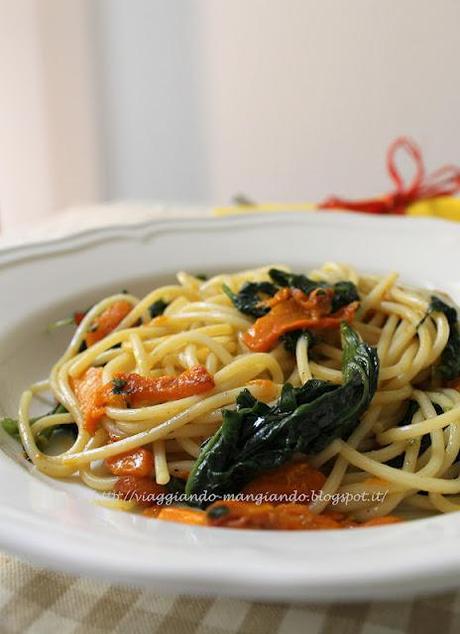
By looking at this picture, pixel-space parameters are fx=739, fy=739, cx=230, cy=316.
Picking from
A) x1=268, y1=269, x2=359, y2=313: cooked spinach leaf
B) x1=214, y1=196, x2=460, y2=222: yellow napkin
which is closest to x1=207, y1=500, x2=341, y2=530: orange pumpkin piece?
x1=268, y1=269, x2=359, y2=313: cooked spinach leaf

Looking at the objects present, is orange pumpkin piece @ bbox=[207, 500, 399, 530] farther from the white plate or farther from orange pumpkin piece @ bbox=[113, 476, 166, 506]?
orange pumpkin piece @ bbox=[113, 476, 166, 506]

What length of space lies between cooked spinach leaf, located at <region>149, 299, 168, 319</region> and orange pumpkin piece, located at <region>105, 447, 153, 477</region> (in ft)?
3.43

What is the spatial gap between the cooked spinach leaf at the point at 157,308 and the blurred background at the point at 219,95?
533 cm

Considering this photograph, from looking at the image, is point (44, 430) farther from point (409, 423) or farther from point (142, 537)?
point (409, 423)

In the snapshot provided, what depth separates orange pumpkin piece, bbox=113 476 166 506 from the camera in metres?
2.59

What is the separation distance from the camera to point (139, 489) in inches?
104

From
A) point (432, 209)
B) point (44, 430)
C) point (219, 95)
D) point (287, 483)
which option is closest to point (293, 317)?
point (287, 483)

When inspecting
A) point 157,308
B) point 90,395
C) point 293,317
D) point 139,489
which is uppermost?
point 293,317

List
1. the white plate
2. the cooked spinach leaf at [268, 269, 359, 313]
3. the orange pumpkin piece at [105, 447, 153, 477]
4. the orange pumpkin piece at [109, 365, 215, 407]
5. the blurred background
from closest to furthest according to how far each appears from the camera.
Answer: the white plate
the orange pumpkin piece at [105, 447, 153, 477]
the orange pumpkin piece at [109, 365, 215, 407]
the cooked spinach leaf at [268, 269, 359, 313]
the blurred background

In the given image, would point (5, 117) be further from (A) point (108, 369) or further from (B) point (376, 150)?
(A) point (108, 369)

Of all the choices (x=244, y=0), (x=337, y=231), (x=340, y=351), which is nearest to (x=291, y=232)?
(x=337, y=231)

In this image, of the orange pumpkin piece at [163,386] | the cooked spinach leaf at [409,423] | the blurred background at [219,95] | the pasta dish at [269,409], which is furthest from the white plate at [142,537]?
the blurred background at [219,95]

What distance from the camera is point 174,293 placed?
372 cm

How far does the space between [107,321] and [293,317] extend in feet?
3.30
